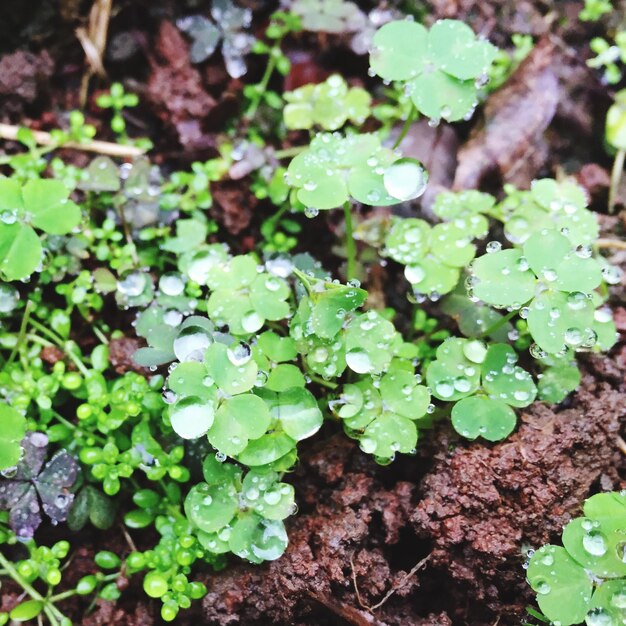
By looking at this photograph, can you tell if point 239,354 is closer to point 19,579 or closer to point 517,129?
point 19,579

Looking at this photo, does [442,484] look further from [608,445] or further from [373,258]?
[373,258]

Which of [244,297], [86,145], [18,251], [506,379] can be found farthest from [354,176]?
[86,145]


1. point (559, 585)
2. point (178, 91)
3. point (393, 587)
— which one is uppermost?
point (178, 91)

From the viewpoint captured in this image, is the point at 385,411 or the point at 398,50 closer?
the point at 385,411

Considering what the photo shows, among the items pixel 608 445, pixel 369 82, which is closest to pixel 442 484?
pixel 608 445

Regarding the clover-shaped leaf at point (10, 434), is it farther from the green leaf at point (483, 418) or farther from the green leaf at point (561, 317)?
the green leaf at point (561, 317)

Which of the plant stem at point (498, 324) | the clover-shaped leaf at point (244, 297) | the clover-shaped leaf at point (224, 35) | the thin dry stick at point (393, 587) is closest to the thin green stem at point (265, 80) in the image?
the clover-shaped leaf at point (224, 35)

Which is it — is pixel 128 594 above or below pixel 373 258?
below

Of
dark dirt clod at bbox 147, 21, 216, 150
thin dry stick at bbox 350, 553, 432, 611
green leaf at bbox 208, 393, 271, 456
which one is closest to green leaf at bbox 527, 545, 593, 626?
thin dry stick at bbox 350, 553, 432, 611
